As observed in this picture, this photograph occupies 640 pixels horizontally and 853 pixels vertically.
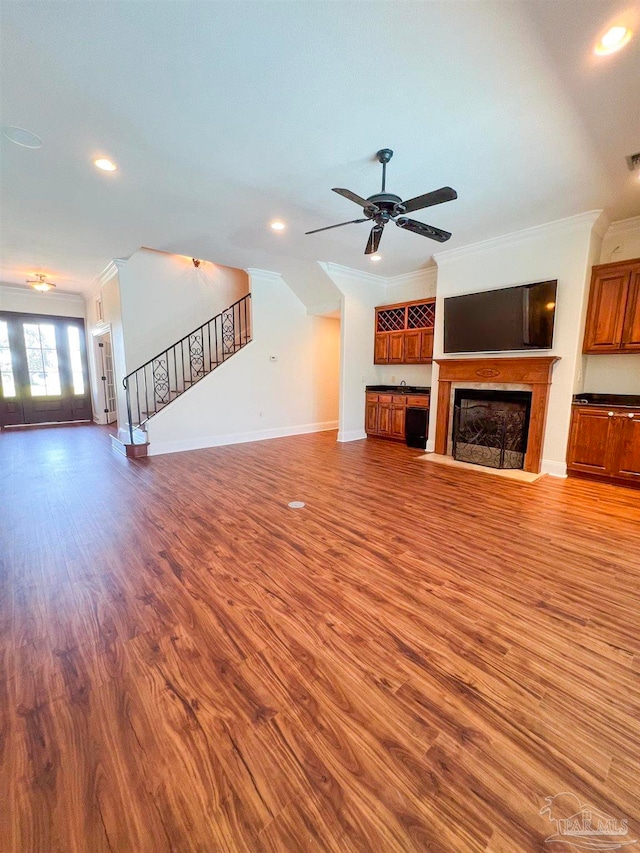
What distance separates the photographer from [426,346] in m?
6.41

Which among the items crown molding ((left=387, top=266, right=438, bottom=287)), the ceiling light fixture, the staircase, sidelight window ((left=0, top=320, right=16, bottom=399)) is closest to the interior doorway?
the ceiling light fixture

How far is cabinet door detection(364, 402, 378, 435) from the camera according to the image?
7141mm

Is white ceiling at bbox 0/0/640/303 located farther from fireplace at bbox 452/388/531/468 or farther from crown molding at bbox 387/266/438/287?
fireplace at bbox 452/388/531/468

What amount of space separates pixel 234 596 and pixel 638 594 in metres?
2.62

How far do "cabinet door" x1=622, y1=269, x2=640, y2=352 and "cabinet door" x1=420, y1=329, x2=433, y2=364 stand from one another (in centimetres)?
266

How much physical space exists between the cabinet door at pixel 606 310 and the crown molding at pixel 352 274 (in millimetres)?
3634

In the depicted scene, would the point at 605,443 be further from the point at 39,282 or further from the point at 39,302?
the point at 39,302

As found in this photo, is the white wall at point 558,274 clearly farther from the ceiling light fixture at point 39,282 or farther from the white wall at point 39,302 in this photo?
the white wall at point 39,302

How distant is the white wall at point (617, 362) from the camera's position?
4.42 metres

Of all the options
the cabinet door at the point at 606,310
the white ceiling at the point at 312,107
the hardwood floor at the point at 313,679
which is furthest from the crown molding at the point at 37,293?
the cabinet door at the point at 606,310

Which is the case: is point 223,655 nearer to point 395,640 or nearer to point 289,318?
point 395,640

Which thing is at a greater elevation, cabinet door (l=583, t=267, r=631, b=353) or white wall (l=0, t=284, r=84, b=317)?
white wall (l=0, t=284, r=84, b=317)

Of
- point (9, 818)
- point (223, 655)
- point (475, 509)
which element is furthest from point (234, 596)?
point (475, 509)

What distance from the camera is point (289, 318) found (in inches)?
289
